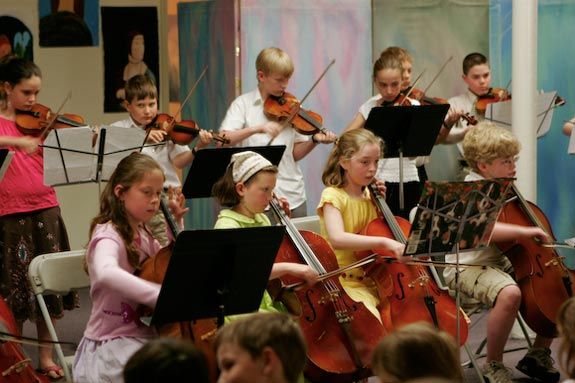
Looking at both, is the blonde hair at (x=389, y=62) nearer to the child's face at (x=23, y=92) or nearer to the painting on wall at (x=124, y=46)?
the child's face at (x=23, y=92)

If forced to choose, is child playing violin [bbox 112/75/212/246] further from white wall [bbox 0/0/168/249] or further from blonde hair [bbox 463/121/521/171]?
white wall [bbox 0/0/168/249]

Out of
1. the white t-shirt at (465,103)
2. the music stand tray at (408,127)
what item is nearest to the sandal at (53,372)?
the music stand tray at (408,127)

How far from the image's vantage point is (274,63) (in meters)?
5.69

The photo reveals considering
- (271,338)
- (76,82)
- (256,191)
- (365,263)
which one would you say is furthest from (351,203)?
(76,82)

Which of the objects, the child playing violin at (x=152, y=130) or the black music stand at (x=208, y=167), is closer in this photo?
the black music stand at (x=208, y=167)

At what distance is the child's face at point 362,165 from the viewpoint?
4715 mm

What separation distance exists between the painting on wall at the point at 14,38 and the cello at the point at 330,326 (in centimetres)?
393

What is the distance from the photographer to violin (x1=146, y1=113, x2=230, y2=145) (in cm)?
549

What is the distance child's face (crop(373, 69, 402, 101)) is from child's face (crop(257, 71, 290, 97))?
→ 1.93 feet

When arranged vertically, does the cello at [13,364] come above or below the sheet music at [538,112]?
below

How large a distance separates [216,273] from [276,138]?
242 cm

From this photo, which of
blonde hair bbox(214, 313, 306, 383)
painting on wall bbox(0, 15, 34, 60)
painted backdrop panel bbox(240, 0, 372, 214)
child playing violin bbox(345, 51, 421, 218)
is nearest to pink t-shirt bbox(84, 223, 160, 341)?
blonde hair bbox(214, 313, 306, 383)

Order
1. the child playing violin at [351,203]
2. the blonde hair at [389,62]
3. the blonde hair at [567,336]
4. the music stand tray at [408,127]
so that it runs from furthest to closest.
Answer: the blonde hair at [389,62], the music stand tray at [408,127], the child playing violin at [351,203], the blonde hair at [567,336]

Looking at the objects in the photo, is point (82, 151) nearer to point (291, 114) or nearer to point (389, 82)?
point (291, 114)
